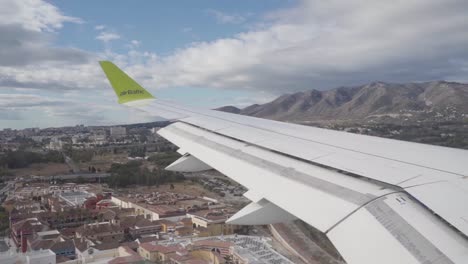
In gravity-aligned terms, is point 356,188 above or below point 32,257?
above

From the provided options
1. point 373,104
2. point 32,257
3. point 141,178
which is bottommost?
point 141,178

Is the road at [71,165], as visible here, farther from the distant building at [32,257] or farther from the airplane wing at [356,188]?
the airplane wing at [356,188]

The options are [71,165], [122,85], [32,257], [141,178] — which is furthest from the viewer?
[71,165]

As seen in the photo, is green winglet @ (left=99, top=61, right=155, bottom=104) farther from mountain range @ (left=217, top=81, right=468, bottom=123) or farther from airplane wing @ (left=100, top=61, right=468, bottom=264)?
mountain range @ (left=217, top=81, right=468, bottom=123)

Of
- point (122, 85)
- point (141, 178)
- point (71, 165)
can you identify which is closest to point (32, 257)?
point (122, 85)

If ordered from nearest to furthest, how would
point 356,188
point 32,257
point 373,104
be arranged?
point 356,188
point 32,257
point 373,104

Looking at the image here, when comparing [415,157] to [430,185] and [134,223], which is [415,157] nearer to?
[430,185]

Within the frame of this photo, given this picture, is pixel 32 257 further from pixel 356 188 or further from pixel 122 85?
pixel 356 188

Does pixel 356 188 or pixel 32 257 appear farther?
pixel 32 257
